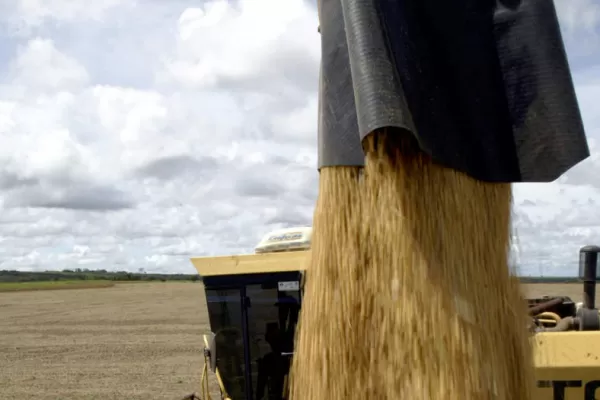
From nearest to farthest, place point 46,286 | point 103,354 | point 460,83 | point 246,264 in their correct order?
point 460,83
point 246,264
point 103,354
point 46,286

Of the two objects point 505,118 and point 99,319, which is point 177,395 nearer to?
point 505,118

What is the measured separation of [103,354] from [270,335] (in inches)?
679

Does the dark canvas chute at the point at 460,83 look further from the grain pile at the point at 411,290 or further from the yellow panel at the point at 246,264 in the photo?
the yellow panel at the point at 246,264

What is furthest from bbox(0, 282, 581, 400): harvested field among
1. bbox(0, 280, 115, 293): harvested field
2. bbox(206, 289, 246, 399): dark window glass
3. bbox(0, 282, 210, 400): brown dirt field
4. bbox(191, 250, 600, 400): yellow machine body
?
bbox(0, 280, 115, 293): harvested field

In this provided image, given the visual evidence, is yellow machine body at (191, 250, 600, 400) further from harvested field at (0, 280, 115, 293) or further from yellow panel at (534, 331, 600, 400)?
harvested field at (0, 280, 115, 293)

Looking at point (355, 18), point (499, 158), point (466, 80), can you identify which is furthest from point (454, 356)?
point (355, 18)

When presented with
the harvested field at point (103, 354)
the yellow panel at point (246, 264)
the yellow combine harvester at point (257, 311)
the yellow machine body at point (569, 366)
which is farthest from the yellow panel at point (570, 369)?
the yellow panel at point (246, 264)

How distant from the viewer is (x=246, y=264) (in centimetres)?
525

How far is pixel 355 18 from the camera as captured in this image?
166cm

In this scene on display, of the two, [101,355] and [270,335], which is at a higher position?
[270,335]

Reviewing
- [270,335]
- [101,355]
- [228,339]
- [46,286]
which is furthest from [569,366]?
[46,286]

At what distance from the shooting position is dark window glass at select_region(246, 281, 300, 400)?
17.1ft

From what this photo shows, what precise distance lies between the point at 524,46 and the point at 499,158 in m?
0.26

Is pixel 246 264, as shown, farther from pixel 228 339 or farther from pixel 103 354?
pixel 103 354
